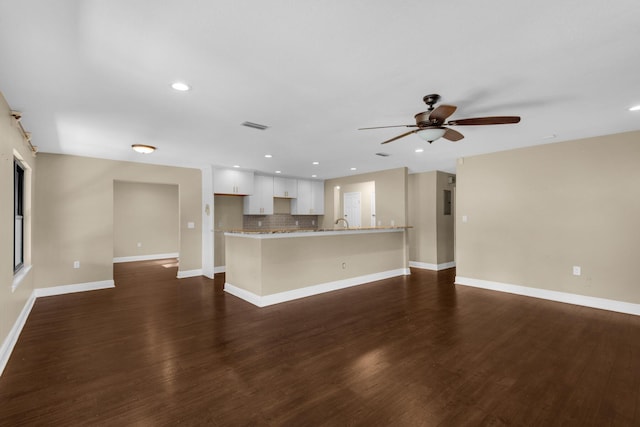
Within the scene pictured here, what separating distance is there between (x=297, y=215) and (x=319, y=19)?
277 inches

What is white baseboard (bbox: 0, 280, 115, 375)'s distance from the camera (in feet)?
8.82

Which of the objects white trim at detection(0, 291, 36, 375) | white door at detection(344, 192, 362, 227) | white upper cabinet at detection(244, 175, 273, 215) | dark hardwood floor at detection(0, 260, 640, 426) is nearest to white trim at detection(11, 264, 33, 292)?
white trim at detection(0, 291, 36, 375)

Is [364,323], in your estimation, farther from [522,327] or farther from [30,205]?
[30,205]

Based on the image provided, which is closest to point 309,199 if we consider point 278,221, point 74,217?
point 278,221

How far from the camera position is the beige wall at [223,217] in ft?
23.0

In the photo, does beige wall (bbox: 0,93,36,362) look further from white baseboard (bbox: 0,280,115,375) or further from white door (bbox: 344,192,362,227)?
white door (bbox: 344,192,362,227)

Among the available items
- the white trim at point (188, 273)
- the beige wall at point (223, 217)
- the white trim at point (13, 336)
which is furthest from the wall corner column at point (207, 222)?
the white trim at point (13, 336)

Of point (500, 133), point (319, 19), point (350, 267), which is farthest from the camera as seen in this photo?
point (350, 267)

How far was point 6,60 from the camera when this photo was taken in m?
2.08

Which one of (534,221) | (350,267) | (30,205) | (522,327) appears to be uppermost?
(30,205)

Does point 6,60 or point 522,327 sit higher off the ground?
point 6,60

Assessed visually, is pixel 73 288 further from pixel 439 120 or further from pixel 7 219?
pixel 439 120

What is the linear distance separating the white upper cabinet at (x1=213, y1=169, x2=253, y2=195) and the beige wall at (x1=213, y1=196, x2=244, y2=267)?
521mm

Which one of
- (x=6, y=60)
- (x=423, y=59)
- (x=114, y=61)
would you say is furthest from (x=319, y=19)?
(x=6, y=60)
